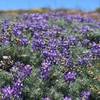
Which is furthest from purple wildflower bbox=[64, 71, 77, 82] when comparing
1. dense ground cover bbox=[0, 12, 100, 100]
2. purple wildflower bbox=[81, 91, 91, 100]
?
purple wildflower bbox=[81, 91, 91, 100]

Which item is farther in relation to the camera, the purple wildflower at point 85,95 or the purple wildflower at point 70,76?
the purple wildflower at point 70,76

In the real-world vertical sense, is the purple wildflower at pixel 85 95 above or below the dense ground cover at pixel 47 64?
below

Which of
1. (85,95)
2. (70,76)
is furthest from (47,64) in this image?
(85,95)

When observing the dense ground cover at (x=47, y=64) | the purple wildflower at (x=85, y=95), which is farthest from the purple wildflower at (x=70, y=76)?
the purple wildflower at (x=85, y=95)

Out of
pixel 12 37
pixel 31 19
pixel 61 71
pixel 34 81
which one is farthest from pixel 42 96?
pixel 31 19

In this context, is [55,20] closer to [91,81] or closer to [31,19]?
[31,19]

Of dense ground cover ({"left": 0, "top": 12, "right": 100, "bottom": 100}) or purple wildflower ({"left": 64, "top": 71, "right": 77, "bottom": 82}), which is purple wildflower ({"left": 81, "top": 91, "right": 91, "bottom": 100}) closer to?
dense ground cover ({"left": 0, "top": 12, "right": 100, "bottom": 100})

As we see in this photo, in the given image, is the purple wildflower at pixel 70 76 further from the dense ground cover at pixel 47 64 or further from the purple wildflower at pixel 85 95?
the purple wildflower at pixel 85 95

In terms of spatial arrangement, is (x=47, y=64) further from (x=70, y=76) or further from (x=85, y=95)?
(x=85, y=95)
